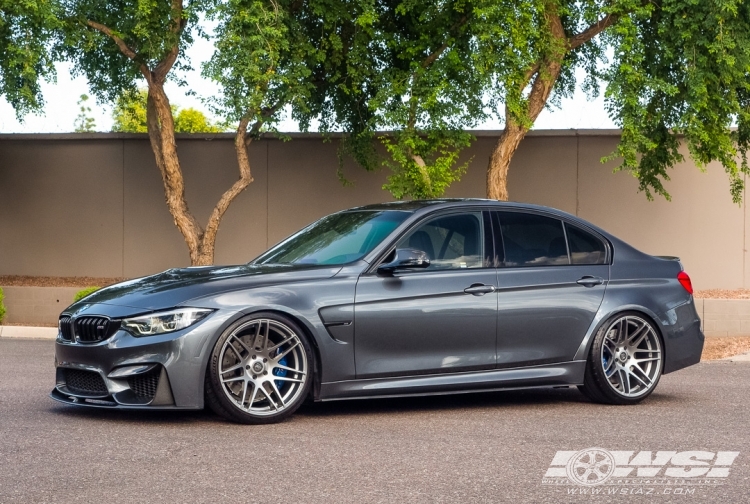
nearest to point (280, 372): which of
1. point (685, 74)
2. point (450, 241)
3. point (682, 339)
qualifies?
point (450, 241)

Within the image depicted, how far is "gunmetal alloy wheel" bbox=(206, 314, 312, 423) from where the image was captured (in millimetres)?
7281

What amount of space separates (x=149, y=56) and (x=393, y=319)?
440 inches

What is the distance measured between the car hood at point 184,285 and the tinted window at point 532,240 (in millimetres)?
1514

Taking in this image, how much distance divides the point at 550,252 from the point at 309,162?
41.9 feet

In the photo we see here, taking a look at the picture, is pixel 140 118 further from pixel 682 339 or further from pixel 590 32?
pixel 682 339

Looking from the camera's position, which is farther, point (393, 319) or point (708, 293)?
point (708, 293)

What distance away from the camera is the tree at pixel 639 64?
1568 cm

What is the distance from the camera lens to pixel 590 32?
1764cm

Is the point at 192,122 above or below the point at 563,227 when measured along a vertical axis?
above

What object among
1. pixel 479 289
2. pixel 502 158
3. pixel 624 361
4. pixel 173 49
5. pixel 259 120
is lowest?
pixel 624 361

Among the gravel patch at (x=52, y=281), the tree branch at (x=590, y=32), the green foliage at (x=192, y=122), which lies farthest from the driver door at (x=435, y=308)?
the green foliage at (x=192, y=122)

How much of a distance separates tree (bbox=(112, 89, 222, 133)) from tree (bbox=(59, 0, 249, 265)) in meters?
0.30

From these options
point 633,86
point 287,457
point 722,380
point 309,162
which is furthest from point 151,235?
point 287,457

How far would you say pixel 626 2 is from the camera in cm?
1589
